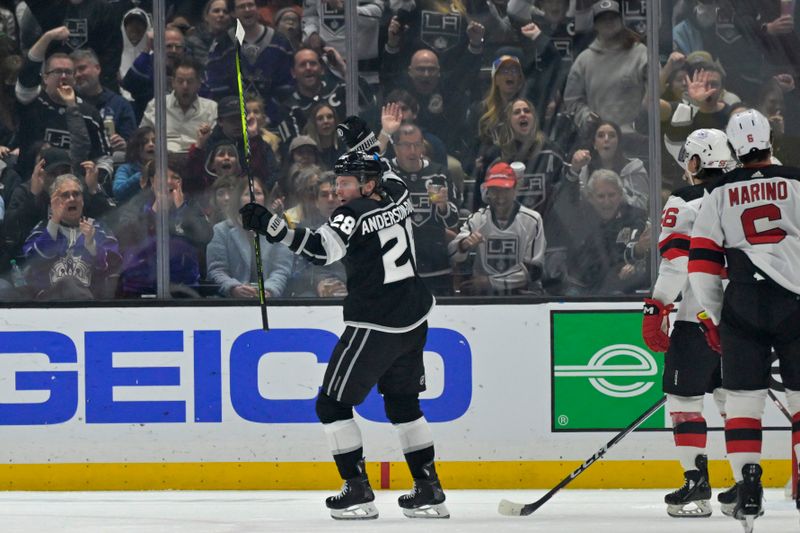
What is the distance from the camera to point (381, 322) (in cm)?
566

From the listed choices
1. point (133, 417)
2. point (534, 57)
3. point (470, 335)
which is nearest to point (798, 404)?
point (470, 335)

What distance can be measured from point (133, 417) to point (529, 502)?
1852 millimetres

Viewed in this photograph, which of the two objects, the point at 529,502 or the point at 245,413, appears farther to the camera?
the point at 245,413

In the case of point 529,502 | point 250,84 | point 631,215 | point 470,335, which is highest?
point 250,84

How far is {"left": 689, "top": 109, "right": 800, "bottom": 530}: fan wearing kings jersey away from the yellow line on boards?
5.97ft

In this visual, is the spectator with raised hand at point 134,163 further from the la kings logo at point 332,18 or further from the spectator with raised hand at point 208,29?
the la kings logo at point 332,18

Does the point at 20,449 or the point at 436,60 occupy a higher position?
the point at 436,60

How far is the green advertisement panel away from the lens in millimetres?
6777

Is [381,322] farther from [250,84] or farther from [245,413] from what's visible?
[250,84]

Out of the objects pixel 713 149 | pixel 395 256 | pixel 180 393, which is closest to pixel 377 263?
pixel 395 256

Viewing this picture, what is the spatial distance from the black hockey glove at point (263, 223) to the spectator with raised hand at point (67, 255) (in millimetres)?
1719

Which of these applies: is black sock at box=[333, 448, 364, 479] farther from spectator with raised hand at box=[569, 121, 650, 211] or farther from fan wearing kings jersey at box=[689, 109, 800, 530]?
spectator with raised hand at box=[569, 121, 650, 211]

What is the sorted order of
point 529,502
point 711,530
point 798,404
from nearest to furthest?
1. point 798,404
2. point 711,530
3. point 529,502

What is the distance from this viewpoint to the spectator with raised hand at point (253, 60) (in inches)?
278
